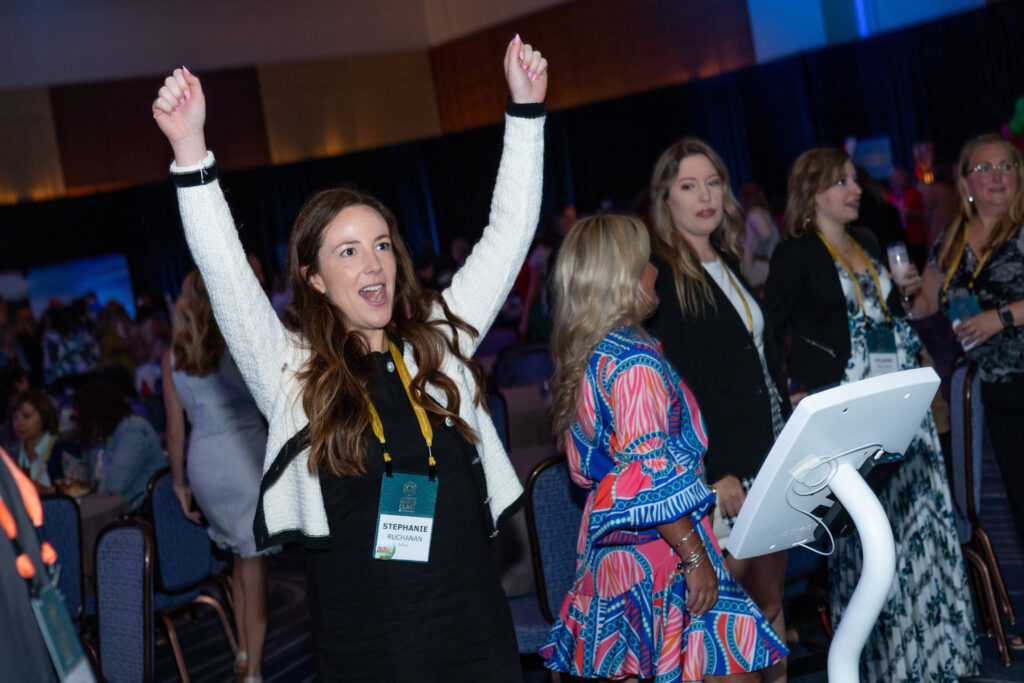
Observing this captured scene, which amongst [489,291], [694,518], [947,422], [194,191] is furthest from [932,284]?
[194,191]

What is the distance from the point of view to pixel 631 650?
2.27 m

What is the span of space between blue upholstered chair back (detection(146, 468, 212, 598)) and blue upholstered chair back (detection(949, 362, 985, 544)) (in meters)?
2.89

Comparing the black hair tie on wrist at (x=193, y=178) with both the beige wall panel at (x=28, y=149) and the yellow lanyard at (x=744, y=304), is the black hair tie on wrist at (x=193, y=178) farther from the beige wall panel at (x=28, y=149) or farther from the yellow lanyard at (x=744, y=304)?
the beige wall panel at (x=28, y=149)

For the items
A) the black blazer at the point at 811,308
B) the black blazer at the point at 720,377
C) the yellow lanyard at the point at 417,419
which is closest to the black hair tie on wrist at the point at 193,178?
the yellow lanyard at the point at 417,419

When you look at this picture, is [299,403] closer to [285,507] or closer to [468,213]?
[285,507]

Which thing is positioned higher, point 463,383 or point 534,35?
point 534,35

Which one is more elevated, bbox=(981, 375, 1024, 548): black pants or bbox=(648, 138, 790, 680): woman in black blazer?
bbox=(648, 138, 790, 680): woman in black blazer

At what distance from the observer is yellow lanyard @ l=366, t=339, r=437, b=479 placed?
5.88 ft

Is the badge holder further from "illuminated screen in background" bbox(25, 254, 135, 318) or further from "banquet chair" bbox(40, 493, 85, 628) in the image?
"illuminated screen in background" bbox(25, 254, 135, 318)

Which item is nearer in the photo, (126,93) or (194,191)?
(194,191)

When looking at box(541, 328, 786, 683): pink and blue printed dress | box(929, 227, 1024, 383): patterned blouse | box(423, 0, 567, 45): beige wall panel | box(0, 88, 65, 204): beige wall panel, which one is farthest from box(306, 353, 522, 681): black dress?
box(423, 0, 567, 45): beige wall panel

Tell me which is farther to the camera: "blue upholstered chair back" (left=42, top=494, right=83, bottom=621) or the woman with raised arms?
"blue upholstered chair back" (left=42, top=494, right=83, bottom=621)

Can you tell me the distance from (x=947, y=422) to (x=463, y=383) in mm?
2389

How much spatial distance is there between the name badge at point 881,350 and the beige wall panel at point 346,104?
516 inches
